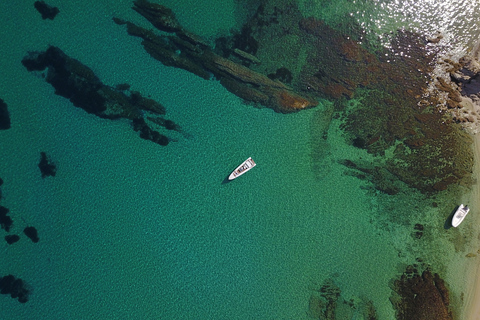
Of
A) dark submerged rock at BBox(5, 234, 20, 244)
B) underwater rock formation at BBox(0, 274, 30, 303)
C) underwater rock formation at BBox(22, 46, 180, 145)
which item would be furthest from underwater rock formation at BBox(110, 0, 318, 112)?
underwater rock formation at BBox(0, 274, 30, 303)

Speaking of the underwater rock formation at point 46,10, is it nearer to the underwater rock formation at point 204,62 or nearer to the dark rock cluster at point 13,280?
the underwater rock formation at point 204,62

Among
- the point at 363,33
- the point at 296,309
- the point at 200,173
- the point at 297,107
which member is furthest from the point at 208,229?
the point at 363,33

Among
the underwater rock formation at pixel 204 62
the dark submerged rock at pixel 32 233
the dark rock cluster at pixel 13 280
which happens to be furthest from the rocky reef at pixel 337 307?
the dark rock cluster at pixel 13 280

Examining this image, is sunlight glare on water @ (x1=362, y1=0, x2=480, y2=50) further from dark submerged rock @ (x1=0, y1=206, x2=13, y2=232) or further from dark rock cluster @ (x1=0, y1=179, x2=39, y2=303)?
dark submerged rock @ (x1=0, y1=206, x2=13, y2=232)

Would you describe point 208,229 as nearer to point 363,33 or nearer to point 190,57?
point 190,57

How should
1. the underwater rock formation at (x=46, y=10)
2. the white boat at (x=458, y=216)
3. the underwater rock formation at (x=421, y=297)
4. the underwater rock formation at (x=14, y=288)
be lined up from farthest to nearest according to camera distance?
the underwater rock formation at (x=46, y=10) → the underwater rock formation at (x=14, y=288) → the white boat at (x=458, y=216) → the underwater rock formation at (x=421, y=297)

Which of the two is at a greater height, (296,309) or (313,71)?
(313,71)

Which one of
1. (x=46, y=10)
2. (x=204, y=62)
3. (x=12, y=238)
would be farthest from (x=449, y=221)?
(x=46, y=10)
